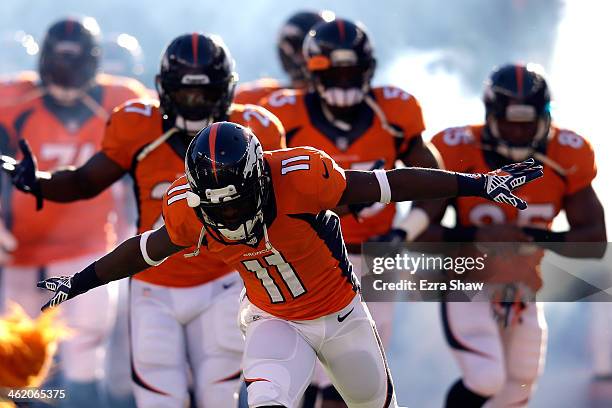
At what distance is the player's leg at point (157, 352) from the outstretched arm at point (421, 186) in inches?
47.1

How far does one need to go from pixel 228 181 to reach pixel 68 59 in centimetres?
312

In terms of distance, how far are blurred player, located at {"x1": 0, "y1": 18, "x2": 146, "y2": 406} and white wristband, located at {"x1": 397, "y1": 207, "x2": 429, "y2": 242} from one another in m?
1.80

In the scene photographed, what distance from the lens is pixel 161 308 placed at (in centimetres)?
550

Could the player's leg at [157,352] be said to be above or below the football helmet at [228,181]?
below

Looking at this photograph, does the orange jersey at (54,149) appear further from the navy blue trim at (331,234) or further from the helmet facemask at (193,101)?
the navy blue trim at (331,234)

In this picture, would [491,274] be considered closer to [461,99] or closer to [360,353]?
[360,353]

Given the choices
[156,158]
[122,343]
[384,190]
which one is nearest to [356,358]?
[384,190]

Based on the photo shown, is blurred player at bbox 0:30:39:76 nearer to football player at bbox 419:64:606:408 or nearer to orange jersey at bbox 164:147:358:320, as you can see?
football player at bbox 419:64:606:408

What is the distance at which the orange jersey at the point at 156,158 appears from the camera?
5.54 m

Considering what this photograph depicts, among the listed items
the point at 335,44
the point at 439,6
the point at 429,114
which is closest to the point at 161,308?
the point at 335,44

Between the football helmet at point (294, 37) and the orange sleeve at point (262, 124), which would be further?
the football helmet at point (294, 37)

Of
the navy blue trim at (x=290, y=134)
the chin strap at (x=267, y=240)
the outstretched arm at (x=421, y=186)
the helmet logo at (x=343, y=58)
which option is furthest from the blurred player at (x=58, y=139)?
the outstretched arm at (x=421, y=186)

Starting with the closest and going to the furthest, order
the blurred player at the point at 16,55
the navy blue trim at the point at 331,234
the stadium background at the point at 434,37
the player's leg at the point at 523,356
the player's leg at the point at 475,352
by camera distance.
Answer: the navy blue trim at the point at 331,234, the player's leg at the point at 475,352, the player's leg at the point at 523,356, the stadium background at the point at 434,37, the blurred player at the point at 16,55

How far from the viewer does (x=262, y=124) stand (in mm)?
5562
